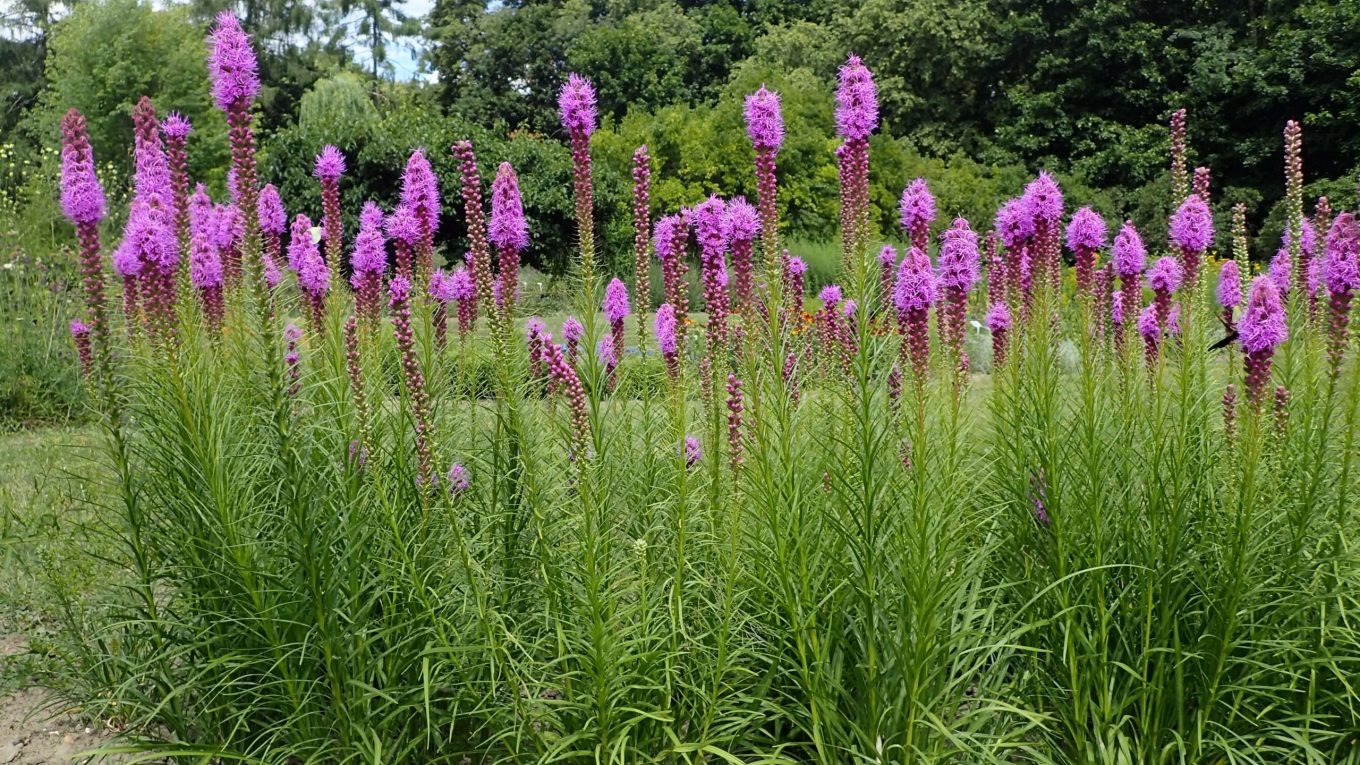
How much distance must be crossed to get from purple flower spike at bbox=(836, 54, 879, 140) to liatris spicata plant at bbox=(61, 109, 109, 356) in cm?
208

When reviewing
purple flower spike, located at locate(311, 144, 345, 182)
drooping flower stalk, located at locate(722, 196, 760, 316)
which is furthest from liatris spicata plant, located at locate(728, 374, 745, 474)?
purple flower spike, located at locate(311, 144, 345, 182)

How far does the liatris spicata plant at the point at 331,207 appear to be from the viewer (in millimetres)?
2861

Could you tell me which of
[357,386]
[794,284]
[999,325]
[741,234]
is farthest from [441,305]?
[999,325]

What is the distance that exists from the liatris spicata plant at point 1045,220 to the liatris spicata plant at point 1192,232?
1.12 feet

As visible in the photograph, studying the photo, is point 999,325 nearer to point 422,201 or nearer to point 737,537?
point 737,537

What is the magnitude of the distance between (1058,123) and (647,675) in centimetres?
2822

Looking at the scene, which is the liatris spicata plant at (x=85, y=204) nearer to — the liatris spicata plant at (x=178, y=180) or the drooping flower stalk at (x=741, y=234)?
the liatris spicata plant at (x=178, y=180)

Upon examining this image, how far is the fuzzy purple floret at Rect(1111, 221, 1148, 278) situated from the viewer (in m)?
3.32

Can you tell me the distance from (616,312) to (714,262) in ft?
2.48

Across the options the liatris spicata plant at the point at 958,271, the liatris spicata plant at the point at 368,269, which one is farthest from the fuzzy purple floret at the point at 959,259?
the liatris spicata plant at the point at 368,269

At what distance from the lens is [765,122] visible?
259 centimetres

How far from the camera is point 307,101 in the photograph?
115 ft

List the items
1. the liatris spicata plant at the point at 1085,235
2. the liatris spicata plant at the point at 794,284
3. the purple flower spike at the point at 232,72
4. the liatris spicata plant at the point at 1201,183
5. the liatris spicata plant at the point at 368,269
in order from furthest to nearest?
1. the liatris spicata plant at the point at 794,284
2. the liatris spicata plant at the point at 368,269
3. the liatris spicata plant at the point at 1201,183
4. the liatris spicata plant at the point at 1085,235
5. the purple flower spike at the point at 232,72

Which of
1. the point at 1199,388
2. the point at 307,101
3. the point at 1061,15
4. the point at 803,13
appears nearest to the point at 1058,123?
the point at 1061,15
